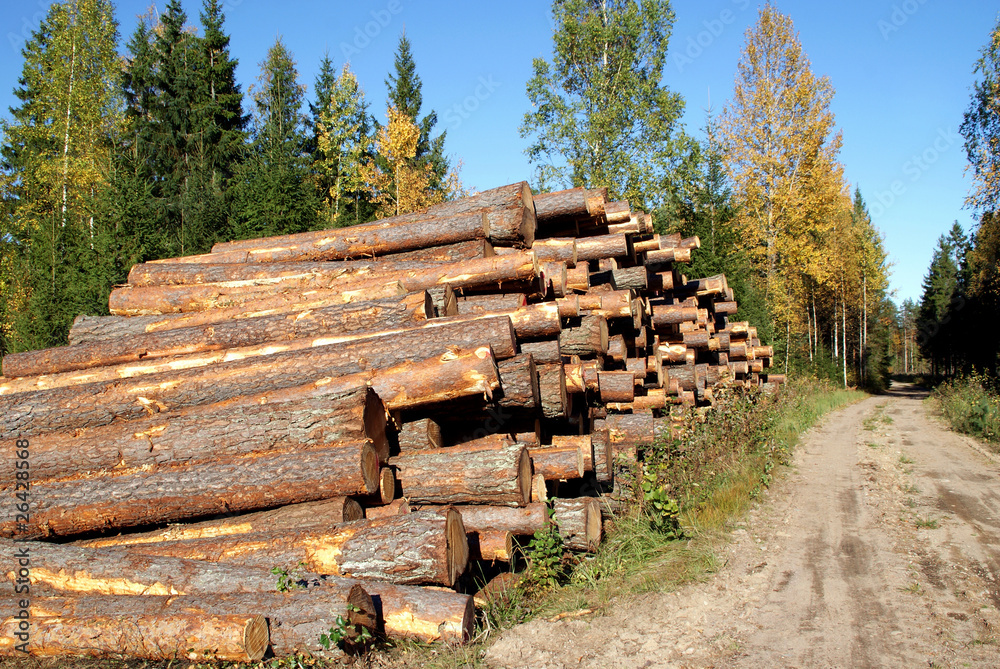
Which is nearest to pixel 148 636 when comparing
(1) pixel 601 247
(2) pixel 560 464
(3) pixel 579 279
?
(2) pixel 560 464

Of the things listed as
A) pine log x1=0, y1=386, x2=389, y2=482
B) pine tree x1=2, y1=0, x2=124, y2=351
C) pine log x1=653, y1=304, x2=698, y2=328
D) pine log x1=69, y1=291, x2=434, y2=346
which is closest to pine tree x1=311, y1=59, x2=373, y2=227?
pine tree x1=2, y1=0, x2=124, y2=351

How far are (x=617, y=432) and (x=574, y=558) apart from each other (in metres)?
3.09

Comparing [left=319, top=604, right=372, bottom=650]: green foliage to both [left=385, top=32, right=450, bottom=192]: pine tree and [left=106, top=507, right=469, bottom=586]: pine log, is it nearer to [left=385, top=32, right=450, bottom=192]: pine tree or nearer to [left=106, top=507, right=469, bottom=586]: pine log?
[left=106, top=507, right=469, bottom=586]: pine log

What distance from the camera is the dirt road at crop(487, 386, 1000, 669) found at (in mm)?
4367

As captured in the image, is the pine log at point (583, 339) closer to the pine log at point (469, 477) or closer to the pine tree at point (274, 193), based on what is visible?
the pine log at point (469, 477)

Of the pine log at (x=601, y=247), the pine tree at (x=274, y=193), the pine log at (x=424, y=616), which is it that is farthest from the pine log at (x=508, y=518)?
the pine tree at (x=274, y=193)

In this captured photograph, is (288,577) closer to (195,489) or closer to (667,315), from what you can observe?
(195,489)

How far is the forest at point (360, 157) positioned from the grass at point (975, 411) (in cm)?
672

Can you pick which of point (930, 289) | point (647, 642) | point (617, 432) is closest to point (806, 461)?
point (617, 432)

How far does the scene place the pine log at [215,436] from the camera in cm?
509

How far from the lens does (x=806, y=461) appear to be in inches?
444

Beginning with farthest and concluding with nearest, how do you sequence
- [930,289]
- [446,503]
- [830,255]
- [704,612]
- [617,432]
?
[930,289] → [830,255] → [617,432] → [446,503] → [704,612]

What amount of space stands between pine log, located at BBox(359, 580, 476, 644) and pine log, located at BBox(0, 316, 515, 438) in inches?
77.2

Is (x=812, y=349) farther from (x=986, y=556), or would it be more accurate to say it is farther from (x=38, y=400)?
(x=38, y=400)
